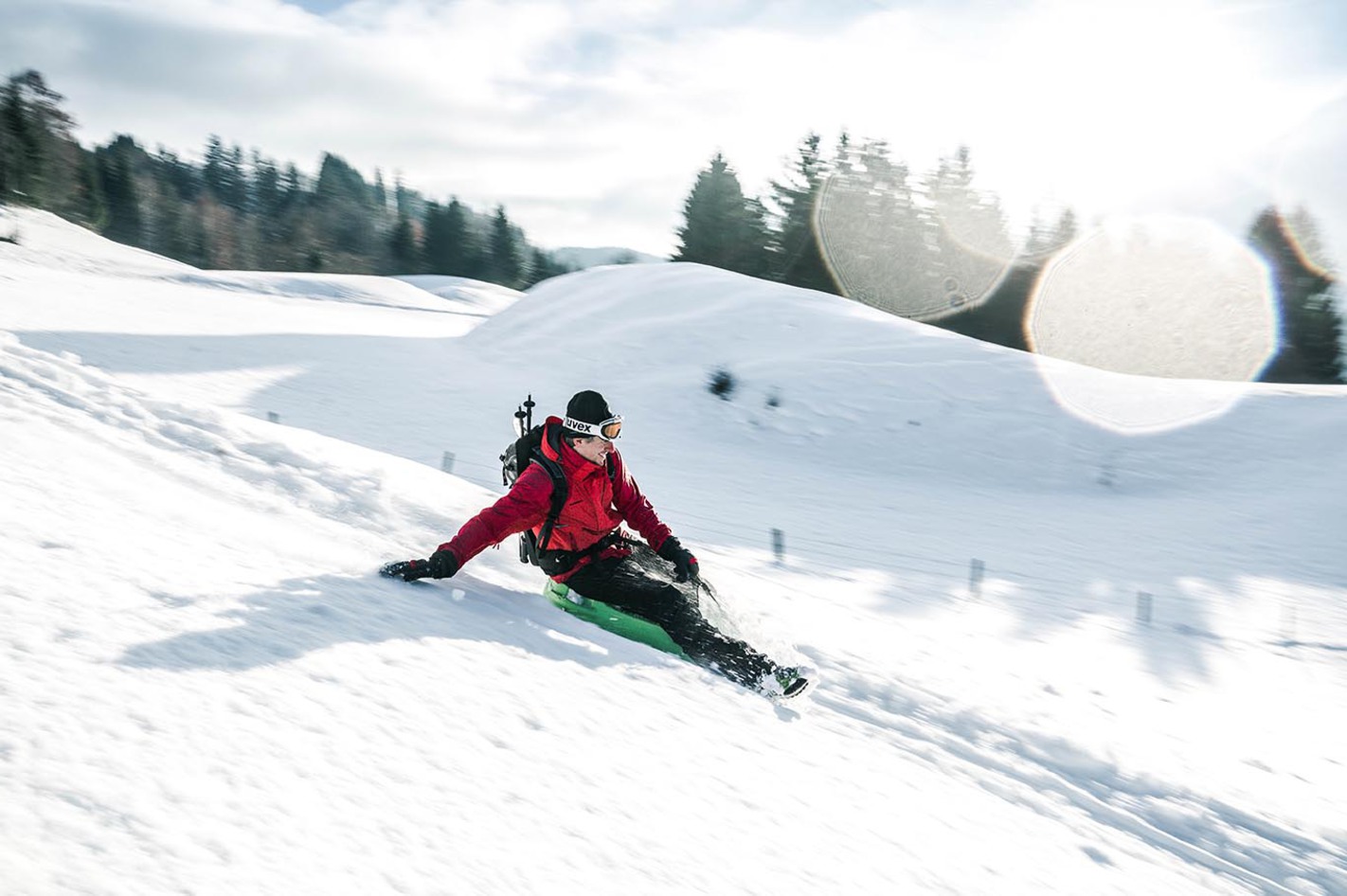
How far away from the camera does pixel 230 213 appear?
7700cm

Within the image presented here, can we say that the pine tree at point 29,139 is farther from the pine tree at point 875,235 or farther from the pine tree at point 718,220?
the pine tree at point 875,235

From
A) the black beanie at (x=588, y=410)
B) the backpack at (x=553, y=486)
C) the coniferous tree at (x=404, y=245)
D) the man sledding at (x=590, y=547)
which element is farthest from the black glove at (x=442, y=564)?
the coniferous tree at (x=404, y=245)

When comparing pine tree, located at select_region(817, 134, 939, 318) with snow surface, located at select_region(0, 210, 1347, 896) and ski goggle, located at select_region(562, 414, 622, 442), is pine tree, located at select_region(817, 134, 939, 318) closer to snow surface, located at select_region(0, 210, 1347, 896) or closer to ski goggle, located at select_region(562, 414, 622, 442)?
snow surface, located at select_region(0, 210, 1347, 896)

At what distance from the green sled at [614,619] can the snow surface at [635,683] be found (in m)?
0.11

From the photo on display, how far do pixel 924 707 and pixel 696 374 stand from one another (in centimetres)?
1186

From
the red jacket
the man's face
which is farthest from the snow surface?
the man's face

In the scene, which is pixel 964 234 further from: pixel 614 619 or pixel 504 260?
pixel 614 619

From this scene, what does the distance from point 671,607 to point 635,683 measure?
2.29 ft

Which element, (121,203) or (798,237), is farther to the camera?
(121,203)

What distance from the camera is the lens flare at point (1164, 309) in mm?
28828

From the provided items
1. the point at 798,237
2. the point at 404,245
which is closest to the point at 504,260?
the point at 404,245

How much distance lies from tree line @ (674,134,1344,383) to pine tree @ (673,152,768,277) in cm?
7

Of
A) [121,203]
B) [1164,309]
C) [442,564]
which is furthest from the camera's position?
[121,203]

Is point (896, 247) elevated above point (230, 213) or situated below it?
below
